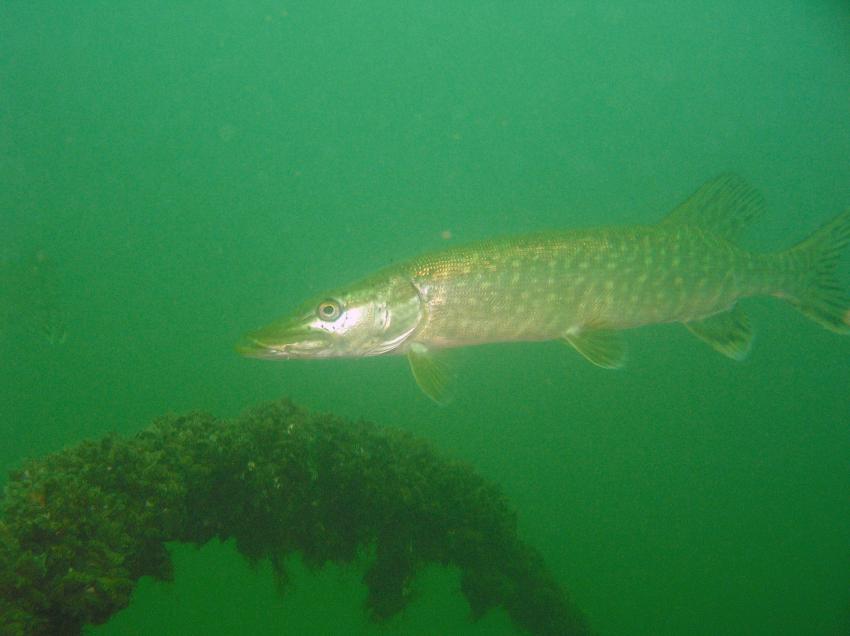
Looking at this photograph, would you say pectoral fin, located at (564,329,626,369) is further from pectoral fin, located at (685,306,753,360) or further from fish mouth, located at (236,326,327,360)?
fish mouth, located at (236,326,327,360)

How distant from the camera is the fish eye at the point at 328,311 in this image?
3711 mm

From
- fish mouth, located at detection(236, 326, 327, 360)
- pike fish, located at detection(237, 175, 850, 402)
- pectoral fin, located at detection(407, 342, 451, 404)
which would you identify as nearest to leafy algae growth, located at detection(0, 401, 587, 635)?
fish mouth, located at detection(236, 326, 327, 360)

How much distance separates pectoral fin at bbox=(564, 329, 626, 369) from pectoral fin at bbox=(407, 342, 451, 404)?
1.22m

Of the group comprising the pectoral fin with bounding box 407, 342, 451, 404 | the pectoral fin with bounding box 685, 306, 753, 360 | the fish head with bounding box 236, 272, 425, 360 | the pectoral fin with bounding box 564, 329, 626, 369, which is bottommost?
the pectoral fin with bounding box 685, 306, 753, 360

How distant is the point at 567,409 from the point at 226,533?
1520 cm

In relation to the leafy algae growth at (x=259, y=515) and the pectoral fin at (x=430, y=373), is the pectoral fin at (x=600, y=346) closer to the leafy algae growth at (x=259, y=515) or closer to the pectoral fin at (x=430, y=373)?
the pectoral fin at (x=430, y=373)

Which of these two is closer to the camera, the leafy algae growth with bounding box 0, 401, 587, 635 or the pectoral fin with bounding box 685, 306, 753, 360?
the leafy algae growth with bounding box 0, 401, 587, 635

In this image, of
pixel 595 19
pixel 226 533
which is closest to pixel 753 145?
pixel 595 19

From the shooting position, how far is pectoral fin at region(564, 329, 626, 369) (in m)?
3.90

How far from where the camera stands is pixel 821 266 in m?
4.65

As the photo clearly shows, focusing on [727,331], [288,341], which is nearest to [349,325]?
[288,341]

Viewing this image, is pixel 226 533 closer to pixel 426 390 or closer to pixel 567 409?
pixel 426 390

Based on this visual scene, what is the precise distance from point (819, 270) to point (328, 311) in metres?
4.89

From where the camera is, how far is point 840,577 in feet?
42.8
